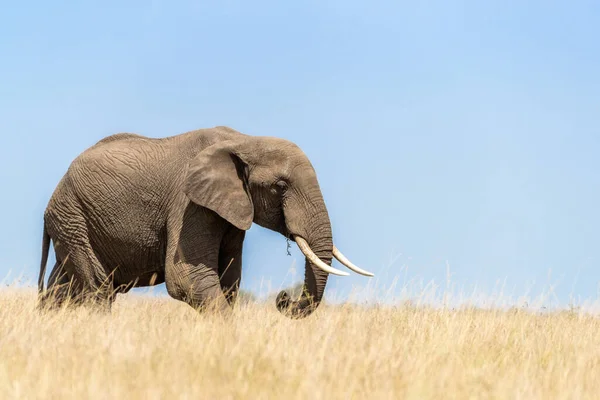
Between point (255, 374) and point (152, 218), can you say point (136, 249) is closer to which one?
point (152, 218)

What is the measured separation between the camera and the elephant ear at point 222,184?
10812mm

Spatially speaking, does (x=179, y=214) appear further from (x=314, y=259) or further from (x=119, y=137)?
(x=119, y=137)

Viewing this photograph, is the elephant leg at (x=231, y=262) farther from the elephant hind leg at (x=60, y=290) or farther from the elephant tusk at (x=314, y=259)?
the elephant hind leg at (x=60, y=290)

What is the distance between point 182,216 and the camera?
11188 millimetres

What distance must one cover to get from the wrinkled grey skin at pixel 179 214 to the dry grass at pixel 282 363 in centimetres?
128

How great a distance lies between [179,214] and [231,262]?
3.33 ft

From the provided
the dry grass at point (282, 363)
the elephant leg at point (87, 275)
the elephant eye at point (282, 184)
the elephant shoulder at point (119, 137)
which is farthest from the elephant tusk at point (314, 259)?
the elephant shoulder at point (119, 137)

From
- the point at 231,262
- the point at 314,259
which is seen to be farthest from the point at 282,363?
the point at 231,262

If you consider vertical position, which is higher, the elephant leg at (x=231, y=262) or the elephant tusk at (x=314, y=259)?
the elephant tusk at (x=314, y=259)

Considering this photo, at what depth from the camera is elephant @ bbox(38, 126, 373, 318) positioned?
423 inches

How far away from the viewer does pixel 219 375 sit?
621 centimetres

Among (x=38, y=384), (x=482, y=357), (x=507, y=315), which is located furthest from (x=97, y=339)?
(x=507, y=315)

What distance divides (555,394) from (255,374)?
222cm

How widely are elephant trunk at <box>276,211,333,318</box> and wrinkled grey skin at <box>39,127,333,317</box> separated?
1cm
